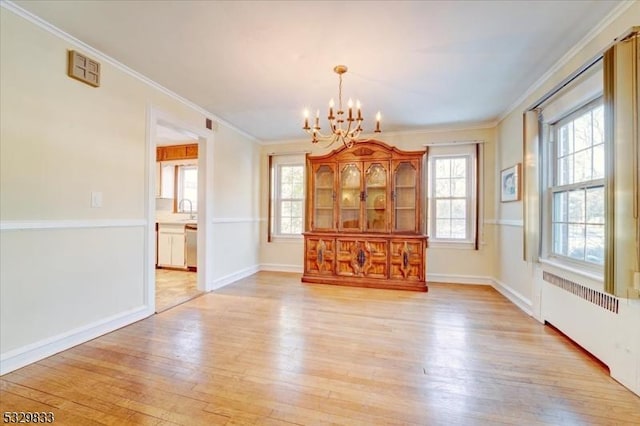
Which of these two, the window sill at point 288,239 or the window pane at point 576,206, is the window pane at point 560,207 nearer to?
the window pane at point 576,206

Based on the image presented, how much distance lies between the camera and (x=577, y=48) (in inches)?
93.4

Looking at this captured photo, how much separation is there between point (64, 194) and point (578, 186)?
14.1 feet

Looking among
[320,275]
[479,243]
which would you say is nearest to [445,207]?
[479,243]

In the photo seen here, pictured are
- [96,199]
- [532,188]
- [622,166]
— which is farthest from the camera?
[532,188]

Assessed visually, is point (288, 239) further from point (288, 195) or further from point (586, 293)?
point (586, 293)

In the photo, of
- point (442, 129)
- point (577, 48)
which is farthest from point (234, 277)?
point (577, 48)

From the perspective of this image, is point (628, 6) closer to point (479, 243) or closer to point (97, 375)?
point (479, 243)

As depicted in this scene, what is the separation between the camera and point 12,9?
197cm

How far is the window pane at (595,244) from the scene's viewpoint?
88.7 inches

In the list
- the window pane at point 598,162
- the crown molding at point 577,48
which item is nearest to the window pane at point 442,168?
the crown molding at point 577,48

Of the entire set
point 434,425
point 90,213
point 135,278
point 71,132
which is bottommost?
point 434,425

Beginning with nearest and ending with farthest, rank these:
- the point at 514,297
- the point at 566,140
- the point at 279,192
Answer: the point at 566,140 → the point at 514,297 → the point at 279,192

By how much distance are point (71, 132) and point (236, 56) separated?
1.48m

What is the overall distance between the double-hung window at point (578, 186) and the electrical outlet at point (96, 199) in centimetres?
404
